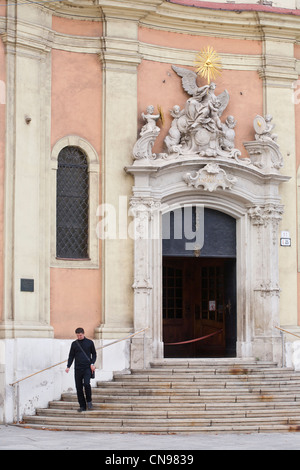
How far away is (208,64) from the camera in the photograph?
2053cm

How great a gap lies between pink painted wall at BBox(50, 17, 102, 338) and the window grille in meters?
0.38

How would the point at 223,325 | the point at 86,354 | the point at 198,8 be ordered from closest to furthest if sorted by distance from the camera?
the point at 86,354 → the point at 198,8 → the point at 223,325

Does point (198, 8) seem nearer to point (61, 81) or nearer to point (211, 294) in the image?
point (61, 81)

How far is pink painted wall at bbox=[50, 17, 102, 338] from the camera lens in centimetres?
1912

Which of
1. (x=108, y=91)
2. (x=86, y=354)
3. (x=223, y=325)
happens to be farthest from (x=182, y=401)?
(x=108, y=91)

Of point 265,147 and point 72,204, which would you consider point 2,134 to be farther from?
point 265,147

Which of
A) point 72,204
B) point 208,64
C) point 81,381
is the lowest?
point 81,381

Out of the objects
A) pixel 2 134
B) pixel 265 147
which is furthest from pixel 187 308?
pixel 2 134

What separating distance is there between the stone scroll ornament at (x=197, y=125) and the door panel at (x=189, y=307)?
122 inches

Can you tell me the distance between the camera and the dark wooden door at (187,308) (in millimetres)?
22625

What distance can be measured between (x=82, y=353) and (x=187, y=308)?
644 centimetres

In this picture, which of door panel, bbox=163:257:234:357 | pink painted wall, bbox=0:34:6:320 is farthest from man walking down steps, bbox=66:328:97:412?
door panel, bbox=163:257:234:357

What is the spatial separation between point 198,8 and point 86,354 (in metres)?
7.51

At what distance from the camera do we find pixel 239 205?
20.6 meters
